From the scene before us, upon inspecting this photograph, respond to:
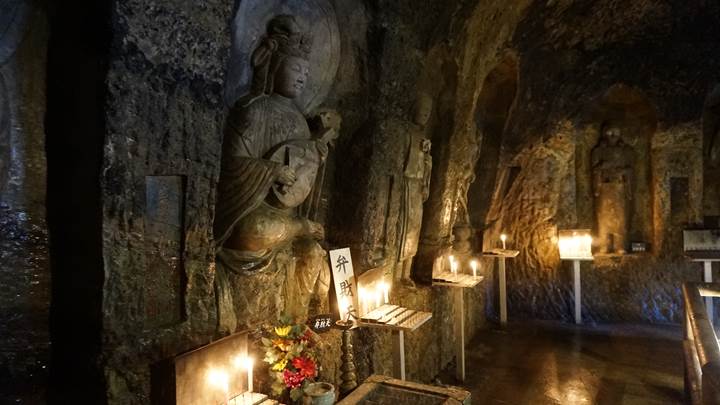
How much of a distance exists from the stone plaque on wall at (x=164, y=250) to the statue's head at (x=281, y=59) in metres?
1.15

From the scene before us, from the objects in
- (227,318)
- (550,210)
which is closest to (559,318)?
(550,210)

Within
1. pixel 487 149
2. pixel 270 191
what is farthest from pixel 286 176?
pixel 487 149

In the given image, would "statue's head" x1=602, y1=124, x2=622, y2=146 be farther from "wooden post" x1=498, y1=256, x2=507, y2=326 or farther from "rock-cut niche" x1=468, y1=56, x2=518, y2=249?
"wooden post" x1=498, y1=256, x2=507, y2=326

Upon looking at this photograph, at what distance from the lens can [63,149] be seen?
237 centimetres

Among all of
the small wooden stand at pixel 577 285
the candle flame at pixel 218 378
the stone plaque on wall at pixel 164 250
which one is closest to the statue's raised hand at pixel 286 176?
the stone plaque on wall at pixel 164 250

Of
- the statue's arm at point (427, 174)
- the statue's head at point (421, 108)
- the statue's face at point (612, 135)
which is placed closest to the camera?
the statue's head at point (421, 108)

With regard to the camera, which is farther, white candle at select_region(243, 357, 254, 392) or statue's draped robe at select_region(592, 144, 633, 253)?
statue's draped robe at select_region(592, 144, 633, 253)

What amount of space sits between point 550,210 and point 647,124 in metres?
2.29

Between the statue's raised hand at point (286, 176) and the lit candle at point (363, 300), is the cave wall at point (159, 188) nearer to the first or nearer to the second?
the statue's raised hand at point (286, 176)

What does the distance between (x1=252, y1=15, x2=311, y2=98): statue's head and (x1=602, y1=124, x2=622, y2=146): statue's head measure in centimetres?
655

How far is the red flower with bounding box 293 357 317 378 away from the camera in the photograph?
3000 mm

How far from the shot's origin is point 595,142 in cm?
836

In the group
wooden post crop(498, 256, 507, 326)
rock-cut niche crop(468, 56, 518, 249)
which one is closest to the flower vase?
wooden post crop(498, 256, 507, 326)

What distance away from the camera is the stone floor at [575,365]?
203 inches
